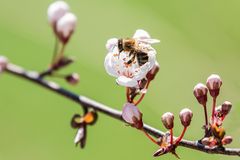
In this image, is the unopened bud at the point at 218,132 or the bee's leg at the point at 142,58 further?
the bee's leg at the point at 142,58

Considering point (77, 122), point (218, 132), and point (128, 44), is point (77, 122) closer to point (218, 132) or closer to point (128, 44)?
point (128, 44)

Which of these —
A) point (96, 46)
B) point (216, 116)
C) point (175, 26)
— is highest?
point (216, 116)

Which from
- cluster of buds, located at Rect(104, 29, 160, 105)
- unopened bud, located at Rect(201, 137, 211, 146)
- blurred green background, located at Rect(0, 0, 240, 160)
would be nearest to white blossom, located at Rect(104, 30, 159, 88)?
cluster of buds, located at Rect(104, 29, 160, 105)

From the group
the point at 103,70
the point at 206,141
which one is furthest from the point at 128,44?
the point at 103,70

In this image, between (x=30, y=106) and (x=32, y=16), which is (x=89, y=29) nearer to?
(x=32, y=16)

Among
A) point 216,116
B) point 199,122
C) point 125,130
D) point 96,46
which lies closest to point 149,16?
point 96,46

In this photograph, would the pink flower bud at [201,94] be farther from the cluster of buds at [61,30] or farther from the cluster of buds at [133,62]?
the cluster of buds at [61,30]

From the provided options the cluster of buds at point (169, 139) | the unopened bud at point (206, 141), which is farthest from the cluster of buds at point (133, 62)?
the unopened bud at point (206, 141)
